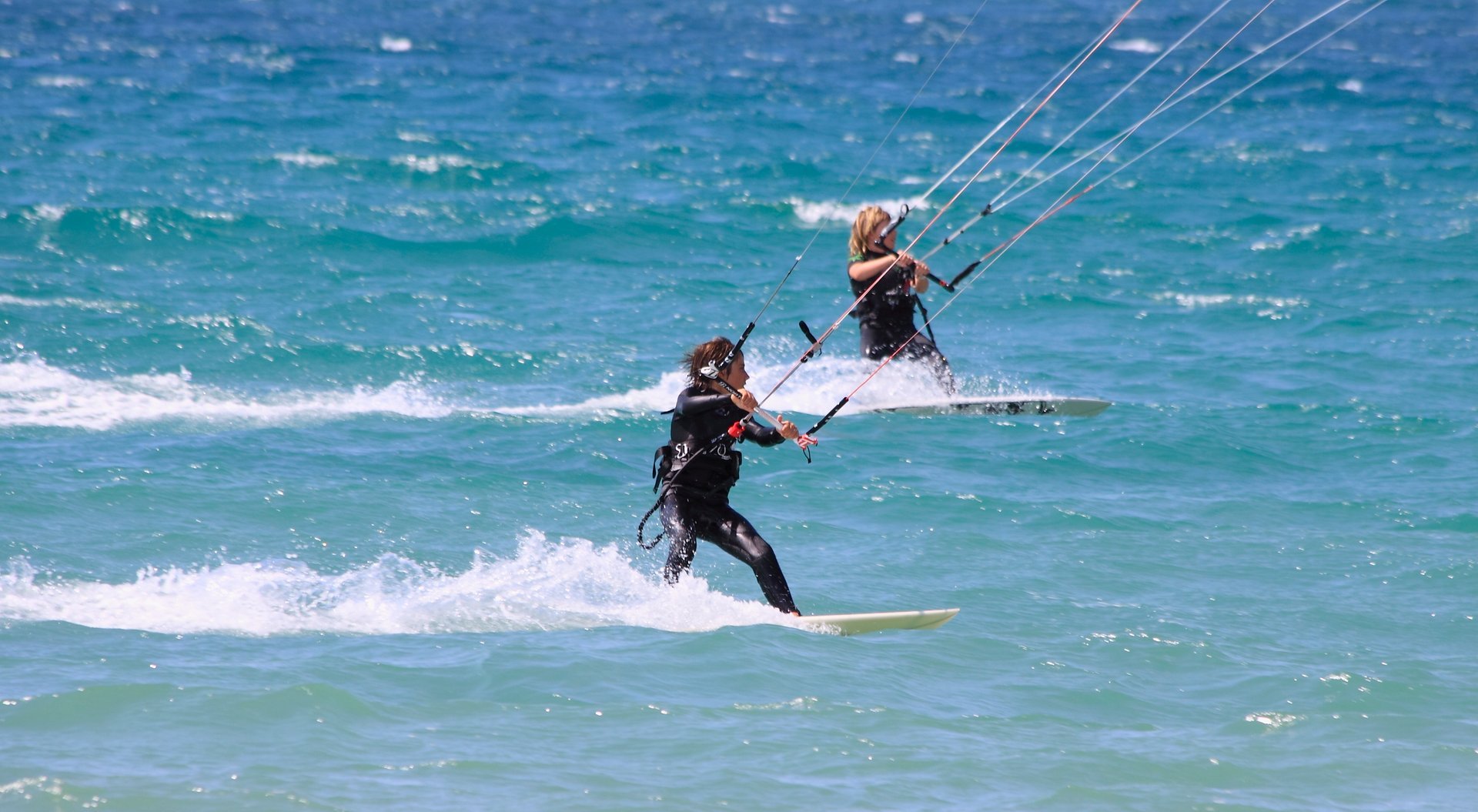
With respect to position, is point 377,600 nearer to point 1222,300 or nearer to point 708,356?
point 708,356

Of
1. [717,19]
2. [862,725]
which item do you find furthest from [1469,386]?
[717,19]

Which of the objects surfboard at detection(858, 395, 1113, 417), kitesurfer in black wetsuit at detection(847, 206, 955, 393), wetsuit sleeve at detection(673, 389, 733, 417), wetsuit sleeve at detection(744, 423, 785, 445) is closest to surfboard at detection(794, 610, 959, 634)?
wetsuit sleeve at detection(744, 423, 785, 445)

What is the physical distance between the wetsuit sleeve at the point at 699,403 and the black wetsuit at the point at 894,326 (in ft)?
15.1

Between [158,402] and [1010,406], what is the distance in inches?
281

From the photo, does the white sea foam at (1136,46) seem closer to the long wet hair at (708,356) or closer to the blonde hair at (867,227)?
the blonde hair at (867,227)

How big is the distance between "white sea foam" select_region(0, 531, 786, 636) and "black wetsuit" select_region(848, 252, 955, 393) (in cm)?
402

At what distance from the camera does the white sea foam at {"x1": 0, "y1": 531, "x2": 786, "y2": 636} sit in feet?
27.4

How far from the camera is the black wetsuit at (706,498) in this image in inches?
328

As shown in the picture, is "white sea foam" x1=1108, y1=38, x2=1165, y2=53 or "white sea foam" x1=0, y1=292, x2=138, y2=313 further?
"white sea foam" x1=1108, y1=38, x2=1165, y2=53

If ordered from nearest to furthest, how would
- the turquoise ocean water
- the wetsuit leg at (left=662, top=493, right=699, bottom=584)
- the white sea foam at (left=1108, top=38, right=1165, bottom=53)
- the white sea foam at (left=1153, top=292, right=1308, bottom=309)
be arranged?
the turquoise ocean water → the wetsuit leg at (left=662, top=493, right=699, bottom=584) → the white sea foam at (left=1153, top=292, right=1308, bottom=309) → the white sea foam at (left=1108, top=38, right=1165, bottom=53)

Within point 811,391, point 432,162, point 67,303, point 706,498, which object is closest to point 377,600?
point 706,498

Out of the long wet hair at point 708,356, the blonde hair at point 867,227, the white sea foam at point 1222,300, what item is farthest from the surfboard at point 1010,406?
the white sea foam at point 1222,300

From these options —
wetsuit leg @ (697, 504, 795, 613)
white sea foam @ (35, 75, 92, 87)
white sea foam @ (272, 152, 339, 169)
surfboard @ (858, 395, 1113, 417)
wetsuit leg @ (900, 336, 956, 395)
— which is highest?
white sea foam @ (35, 75, 92, 87)

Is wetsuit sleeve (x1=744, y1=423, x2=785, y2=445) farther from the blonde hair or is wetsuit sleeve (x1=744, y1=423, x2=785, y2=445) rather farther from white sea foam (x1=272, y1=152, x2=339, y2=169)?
white sea foam (x1=272, y1=152, x2=339, y2=169)
